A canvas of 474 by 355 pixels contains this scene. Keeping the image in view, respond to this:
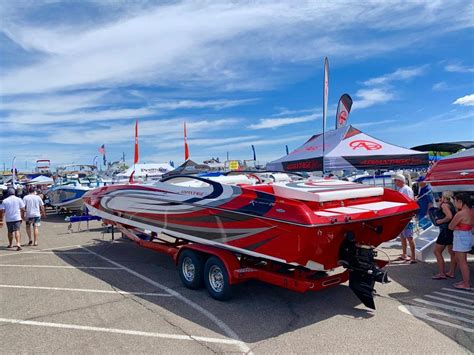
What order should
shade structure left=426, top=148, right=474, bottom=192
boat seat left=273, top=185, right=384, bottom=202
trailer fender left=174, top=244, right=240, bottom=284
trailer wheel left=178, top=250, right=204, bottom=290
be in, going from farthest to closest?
shade structure left=426, top=148, right=474, bottom=192
trailer wheel left=178, top=250, right=204, bottom=290
trailer fender left=174, top=244, right=240, bottom=284
boat seat left=273, top=185, right=384, bottom=202

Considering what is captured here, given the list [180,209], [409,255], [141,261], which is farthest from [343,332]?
[141,261]

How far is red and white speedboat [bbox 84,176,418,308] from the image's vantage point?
4.45 metres

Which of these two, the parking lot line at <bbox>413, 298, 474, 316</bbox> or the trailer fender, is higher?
the trailer fender

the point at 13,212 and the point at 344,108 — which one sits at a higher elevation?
the point at 344,108

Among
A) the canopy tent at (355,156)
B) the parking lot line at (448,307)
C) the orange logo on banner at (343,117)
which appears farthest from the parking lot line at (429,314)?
the orange logo on banner at (343,117)

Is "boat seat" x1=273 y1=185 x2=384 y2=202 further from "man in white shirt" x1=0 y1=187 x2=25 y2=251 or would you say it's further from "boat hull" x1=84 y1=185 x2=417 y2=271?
"man in white shirt" x1=0 y1=187 x2=25 y2=251

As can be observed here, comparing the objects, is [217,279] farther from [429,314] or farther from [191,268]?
[429,314]

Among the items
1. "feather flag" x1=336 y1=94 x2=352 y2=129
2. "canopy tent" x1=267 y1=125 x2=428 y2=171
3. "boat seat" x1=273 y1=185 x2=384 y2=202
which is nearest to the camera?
"boat seat" x1=273 y1=185 x2=384 y2=202

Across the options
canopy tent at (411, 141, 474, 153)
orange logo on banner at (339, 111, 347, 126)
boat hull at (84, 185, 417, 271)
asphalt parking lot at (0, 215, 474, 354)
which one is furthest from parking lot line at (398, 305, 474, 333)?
canopy tent at (411, 141, 474, 153)

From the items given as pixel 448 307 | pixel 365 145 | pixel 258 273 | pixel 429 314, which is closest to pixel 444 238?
pixel 448 307

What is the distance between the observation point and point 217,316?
472 cm

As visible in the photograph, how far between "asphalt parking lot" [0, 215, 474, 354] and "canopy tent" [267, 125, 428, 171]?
3.17 meters

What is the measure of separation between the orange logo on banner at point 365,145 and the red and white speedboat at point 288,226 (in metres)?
4.56

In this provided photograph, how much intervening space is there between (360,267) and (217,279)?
1.99m
